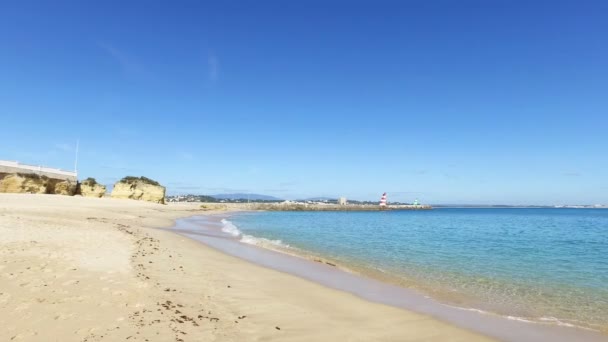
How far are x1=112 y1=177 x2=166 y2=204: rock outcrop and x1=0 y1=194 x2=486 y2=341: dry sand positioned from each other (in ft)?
235

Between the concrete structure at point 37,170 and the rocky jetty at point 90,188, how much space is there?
1.75 metres

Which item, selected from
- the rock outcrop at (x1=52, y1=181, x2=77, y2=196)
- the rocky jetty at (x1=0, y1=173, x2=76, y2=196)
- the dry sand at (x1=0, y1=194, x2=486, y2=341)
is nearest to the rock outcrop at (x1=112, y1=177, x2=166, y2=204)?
the rock outcrop at (x1=52, y1=181, x2=77, y2=196)

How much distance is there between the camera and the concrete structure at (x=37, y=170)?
51281 millimetres

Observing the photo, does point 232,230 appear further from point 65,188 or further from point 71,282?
point 65,188

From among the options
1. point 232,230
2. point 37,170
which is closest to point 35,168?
point 37,170

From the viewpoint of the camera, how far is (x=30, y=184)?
50.9 metres

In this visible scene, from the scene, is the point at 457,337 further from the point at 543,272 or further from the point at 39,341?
the point at 543,272

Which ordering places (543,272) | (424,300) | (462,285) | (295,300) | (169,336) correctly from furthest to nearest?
(543,272)
(462,285)
(424,300)
(295,300)
(169,336)

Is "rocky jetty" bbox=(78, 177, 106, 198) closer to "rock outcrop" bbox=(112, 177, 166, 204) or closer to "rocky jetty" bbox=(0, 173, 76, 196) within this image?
"rocky jetty" bbox=(0, 173, 76, 196)

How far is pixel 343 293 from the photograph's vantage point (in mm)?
10453

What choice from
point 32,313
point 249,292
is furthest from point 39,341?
point 249,292

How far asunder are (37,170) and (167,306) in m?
63.1

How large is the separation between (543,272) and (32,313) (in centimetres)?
1752

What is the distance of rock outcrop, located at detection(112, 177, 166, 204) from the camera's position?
77931 millimetres
